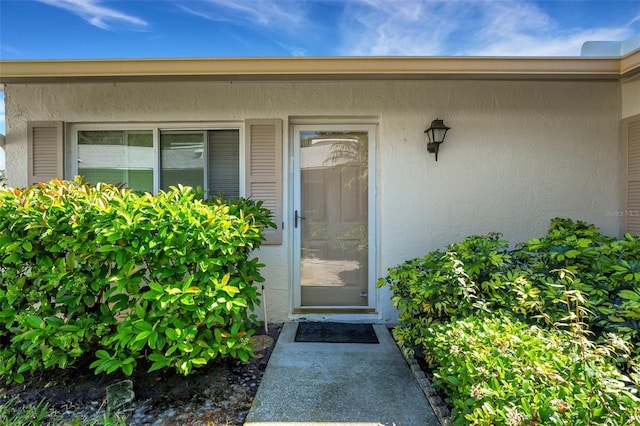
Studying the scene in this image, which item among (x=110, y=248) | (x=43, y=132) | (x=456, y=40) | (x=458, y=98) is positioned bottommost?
(x=110, y=248)

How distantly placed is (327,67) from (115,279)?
2287 millimetres

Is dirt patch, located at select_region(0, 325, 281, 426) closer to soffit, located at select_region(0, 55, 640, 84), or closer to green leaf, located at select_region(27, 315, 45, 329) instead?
green leaf, located at select_region(27, 315, 45, 329)

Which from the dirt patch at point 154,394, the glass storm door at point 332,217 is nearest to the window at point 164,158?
the glass storm door at point 332,217

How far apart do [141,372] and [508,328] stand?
2.44 metres

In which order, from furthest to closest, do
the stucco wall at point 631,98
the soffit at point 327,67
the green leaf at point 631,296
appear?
the stucco wall at point 631,98
the soffit at point 327,67
the green leaf at point 631,296

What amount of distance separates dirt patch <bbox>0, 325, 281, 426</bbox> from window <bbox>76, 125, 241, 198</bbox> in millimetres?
1762

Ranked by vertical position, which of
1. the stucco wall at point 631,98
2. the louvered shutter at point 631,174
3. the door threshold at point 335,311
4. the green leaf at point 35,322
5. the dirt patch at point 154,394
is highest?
the stucco wall at point 631,98

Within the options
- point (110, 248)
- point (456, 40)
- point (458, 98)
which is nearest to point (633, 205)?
point (458, 98)

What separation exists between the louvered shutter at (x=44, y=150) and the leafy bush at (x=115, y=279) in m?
1.32

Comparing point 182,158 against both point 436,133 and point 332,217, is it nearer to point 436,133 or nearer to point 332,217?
point 332,217

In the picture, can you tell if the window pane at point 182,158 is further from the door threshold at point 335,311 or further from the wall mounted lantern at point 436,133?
the wall mounted lantern at point 436,133

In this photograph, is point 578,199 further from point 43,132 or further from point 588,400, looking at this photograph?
point 43,132

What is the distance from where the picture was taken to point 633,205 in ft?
10.6

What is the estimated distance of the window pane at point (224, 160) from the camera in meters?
3.46
